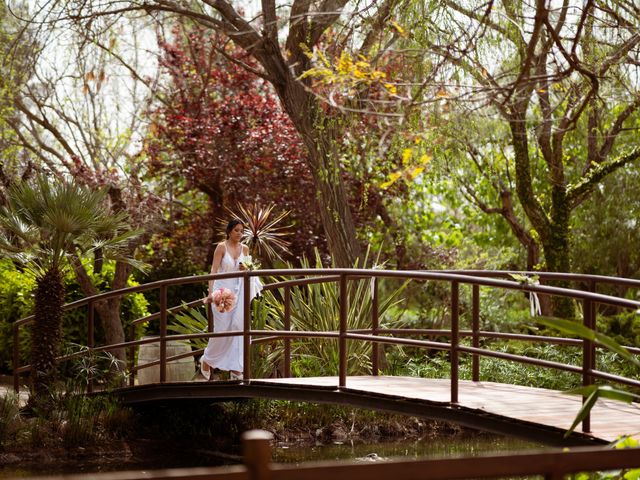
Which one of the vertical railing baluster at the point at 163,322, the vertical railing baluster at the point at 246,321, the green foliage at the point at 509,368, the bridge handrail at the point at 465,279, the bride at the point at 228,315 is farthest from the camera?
the green foliage at the point at 509,368

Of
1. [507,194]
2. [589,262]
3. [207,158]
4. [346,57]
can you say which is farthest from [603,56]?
[589,262]

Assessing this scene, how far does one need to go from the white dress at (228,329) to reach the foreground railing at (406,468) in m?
7.81

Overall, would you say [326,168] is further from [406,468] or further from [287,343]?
[406,468]

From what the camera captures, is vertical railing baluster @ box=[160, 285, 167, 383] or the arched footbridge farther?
vertical railing baluster @ box=[160, 285, 167, 383]

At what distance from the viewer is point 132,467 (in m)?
10.7

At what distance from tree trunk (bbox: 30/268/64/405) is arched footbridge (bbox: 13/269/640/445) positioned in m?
0.23

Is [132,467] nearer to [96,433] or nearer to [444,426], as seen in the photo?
[96,433]

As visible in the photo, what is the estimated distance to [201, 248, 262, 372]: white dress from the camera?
11.1 meters

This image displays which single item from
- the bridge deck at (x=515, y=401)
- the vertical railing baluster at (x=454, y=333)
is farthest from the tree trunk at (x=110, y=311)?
the vertical railing baluster at (x=454, y=333)

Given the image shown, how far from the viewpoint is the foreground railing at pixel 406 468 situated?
2.95 metres

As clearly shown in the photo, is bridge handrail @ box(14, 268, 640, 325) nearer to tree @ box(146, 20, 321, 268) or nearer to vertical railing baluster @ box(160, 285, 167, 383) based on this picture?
vertical railing baluster @ box(160, 285, 167, 383)

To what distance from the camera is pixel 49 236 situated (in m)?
11.7

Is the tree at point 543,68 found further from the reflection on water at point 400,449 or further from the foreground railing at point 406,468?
the foreground railing at point 406,468

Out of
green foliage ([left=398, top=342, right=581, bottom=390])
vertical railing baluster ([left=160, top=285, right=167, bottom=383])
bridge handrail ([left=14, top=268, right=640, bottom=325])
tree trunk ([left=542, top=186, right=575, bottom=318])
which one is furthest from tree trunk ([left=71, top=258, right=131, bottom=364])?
tree trunk ([left=542, top=186, right=575, bottom=318])
